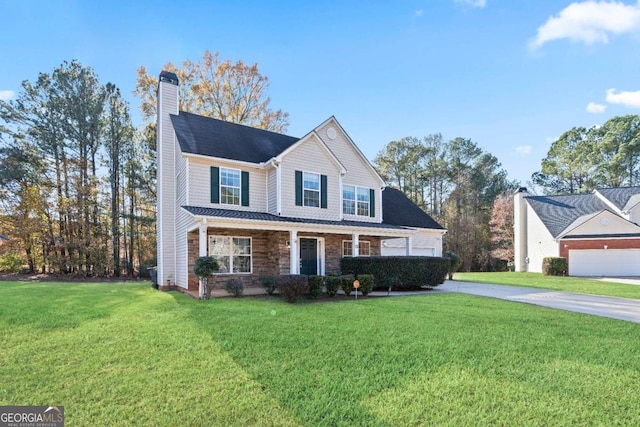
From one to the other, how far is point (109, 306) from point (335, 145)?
36.4 ft

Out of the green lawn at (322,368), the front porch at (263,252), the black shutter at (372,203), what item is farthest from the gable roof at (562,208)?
the green lawn at (322,368)

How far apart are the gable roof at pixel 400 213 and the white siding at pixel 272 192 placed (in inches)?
282

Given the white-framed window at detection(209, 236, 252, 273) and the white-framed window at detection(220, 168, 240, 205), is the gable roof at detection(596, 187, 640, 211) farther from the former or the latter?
the white-framed window at detection(220, 168, 240, 205)

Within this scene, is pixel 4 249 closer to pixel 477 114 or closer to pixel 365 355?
pixel 365 355

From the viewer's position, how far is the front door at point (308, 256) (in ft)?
45.3

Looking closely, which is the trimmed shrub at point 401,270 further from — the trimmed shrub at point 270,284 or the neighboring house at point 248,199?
the trimmed shrub at point 270,284

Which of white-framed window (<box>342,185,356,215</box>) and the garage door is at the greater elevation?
white-framed window (<box>342,185,356,215</box>)

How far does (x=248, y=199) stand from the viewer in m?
A: 13.4

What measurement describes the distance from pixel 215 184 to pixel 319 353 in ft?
30.4

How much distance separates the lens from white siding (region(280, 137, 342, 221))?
526 inches

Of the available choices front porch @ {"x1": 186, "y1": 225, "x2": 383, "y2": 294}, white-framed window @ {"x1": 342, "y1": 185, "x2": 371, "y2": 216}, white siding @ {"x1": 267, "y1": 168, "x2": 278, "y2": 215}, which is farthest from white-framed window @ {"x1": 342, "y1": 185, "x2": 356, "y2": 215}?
white siding @ {"x1": 267, "y1": 168, "x2": 278, "y2": 215}

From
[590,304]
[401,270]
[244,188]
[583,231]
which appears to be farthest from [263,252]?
[583,231]

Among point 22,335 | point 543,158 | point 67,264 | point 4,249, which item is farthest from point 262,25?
point 543,158

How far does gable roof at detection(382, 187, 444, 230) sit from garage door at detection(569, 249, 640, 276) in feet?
35.1
